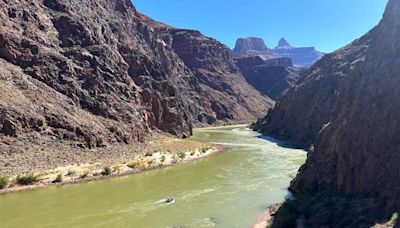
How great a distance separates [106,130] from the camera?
67.8m

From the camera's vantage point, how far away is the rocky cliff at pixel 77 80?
189 ft

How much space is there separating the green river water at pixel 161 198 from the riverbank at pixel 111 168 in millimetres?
1574

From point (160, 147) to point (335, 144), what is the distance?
138 ft

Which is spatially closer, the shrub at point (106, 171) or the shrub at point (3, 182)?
the shrub at point (3, 182)

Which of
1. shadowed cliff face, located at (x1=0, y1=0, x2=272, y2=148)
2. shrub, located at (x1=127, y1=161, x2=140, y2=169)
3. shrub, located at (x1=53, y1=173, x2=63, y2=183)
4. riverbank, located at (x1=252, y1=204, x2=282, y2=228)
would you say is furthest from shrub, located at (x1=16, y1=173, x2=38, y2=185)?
riverbank, located at (x1=252, y1=204, x2=282, y2=228)

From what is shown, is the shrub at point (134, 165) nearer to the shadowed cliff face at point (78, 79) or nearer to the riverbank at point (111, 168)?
the riverbank at point (111, 168)

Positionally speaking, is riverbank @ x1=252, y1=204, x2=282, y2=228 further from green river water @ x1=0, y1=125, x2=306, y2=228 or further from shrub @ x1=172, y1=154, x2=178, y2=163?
shrub @ x1=172, y1=154, x2=178, y2=163

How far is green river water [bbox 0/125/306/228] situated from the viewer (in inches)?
1211

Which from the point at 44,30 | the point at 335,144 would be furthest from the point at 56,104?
the point at 335,144

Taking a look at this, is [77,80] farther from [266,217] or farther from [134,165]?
[266,217]

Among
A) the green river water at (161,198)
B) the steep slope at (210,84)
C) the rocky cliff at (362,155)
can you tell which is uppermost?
the steep slope at (210,84)

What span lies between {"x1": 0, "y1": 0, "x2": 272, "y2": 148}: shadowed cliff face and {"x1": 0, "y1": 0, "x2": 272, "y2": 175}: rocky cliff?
5.7 inches

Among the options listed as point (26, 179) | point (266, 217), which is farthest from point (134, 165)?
point (266, 217)

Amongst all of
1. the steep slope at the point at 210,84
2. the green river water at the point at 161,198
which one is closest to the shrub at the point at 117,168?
the green river water at the point at 161,198
